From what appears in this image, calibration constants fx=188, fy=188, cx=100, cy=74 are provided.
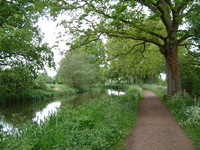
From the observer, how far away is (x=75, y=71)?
3591cm

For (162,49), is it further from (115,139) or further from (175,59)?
(115,139)

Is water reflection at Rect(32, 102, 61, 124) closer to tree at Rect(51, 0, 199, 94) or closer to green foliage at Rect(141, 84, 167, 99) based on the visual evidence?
tree at Rect(51, 0, 199, 94)

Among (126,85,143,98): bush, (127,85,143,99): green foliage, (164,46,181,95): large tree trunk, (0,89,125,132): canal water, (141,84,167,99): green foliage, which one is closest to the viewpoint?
(0,89,125,132): canal water

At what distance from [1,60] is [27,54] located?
7.18 ft

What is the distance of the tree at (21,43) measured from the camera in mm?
11852

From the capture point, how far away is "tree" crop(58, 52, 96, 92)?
118 feet

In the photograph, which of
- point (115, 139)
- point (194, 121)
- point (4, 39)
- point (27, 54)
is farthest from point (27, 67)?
point (194, 121)

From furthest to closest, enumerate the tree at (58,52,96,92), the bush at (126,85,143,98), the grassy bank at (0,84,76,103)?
the tree at (58,52,96,92), the grassy bank at (0,84,76,103), the bush at (126,85,143,98)

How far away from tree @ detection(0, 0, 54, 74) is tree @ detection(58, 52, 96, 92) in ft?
66.5

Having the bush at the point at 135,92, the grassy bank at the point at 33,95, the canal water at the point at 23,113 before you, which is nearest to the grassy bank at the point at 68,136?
the canal water at the point at 23,113

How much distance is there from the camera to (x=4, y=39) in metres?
11.1

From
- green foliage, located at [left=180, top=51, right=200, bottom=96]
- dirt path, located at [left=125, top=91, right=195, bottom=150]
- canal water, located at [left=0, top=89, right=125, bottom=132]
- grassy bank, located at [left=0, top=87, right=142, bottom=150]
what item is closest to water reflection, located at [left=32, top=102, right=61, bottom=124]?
canal water, located at [left=0, top=89, right=125, bottom=132]

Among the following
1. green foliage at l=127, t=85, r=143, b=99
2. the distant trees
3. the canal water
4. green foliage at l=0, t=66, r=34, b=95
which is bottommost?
the canal water

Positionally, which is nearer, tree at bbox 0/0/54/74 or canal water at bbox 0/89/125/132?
canal water at bbox 0/89/125/132
